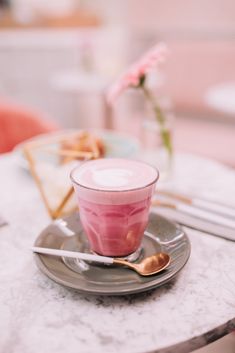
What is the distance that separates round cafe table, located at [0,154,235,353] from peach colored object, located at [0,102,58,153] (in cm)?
Answer: 83

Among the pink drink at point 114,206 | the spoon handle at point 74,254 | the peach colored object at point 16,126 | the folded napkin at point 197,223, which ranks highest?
the pink drink at point 114,206

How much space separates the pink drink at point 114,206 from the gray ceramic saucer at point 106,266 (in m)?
0.03

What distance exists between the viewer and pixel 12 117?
5.23ft

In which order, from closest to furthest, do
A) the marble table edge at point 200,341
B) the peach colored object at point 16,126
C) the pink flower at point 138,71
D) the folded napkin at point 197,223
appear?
the marble table edge at point 200,341 → the folded napkin at point 197,223 → the pink flower at point 138,71 → the peach colored object at point 16,126

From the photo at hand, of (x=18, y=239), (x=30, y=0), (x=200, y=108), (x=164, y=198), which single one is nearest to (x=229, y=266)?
(x=164, y=198)

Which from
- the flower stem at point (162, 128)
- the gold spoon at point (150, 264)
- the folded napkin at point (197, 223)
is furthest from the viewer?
the flower stem at point (162, 128)

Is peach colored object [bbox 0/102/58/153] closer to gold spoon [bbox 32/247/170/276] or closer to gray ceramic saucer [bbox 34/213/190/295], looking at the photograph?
gray ceramic saucer [bbox 34/213/190/295]

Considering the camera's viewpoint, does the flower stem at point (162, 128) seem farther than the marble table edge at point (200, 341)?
Yes

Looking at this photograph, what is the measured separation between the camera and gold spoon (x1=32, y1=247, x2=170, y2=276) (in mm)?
646

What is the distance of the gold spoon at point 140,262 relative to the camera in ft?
2.12

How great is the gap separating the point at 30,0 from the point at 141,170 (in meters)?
3.41

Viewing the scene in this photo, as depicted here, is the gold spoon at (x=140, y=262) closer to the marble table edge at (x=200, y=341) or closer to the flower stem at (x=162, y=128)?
the marble table edge at (x=200, y=341)

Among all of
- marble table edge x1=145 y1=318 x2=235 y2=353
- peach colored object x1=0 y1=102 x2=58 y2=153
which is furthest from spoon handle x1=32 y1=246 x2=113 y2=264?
peach colored object x1=0 y1=102 x2=58 y2=153

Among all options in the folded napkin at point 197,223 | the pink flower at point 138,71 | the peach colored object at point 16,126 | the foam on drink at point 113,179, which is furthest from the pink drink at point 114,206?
the peach colored object at point 16,126
